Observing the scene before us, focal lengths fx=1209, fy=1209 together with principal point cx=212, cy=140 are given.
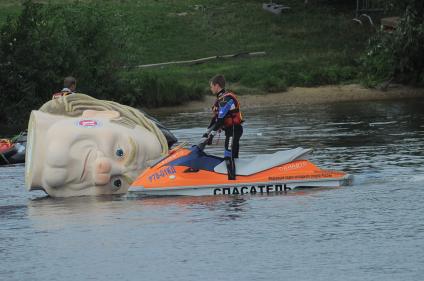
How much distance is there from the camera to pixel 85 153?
59.5 feet

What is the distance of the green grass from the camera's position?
39188 millimetres

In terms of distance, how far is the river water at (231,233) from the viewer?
41.8 feet

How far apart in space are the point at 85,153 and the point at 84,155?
0.04 meters

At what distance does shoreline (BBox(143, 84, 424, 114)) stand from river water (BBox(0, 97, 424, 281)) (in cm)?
1542

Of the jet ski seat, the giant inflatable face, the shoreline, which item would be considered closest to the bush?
the shoreline

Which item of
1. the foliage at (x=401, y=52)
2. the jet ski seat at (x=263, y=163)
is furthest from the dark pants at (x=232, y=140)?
the foliage at (x=401, y=52)

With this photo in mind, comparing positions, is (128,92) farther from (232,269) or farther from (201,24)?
(232,269)

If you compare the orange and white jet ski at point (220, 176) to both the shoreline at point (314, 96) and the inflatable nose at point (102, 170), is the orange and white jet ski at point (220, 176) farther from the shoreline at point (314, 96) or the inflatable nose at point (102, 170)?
the shoreline at point (314, 96)

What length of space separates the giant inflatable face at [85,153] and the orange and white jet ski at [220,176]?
632 mm

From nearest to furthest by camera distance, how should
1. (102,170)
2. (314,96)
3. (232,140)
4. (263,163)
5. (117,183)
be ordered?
(263,163)
(232,140)
(102,170)
(117,183)
(314,96)

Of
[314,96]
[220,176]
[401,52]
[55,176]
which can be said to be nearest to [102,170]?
[55,176]

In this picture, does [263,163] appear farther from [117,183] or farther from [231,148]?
[117,183]

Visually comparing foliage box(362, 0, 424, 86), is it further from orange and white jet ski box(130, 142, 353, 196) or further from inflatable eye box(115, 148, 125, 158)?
inflatable eye box(115, 148, 125, 158)

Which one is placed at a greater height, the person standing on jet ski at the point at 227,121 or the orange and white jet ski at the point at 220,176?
the person standing on jet ski at the point at 227,121
